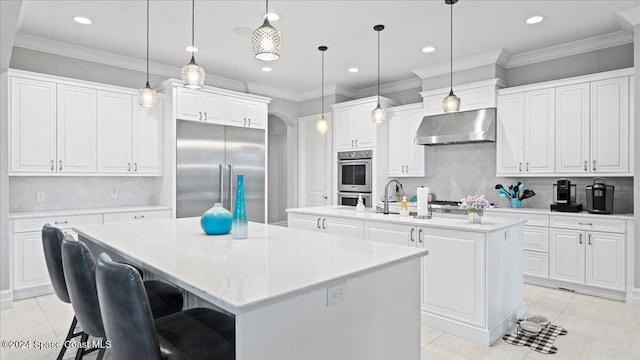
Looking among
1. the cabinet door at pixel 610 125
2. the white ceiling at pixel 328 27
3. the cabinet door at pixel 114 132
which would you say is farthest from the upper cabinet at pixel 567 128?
the cabinet door at pixel 114 132

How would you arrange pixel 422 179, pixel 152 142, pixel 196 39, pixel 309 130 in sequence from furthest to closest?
pixel 309 130
pixel 422 179
pixel 152 142
pixel 196 39

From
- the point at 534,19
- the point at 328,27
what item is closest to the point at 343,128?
the point at 328,27

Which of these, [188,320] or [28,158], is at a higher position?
→ [28,158]

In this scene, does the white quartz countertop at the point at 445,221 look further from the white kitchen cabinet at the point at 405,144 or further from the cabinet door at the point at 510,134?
the white kitchen cabinet at the point at 405,144

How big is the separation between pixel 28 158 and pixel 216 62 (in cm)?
249

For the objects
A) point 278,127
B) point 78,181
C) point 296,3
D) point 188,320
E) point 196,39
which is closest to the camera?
point 188,320

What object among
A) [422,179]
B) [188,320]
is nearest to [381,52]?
[422,179]

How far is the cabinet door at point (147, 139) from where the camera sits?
4.73 meters

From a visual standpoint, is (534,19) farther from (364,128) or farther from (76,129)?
(76,129)

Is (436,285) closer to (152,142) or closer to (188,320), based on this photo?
(188,320)

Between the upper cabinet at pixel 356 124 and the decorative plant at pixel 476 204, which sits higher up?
the upper cabinet at pixel 356 124

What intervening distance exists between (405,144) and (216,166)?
9.35ft

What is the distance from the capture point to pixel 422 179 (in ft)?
19.1

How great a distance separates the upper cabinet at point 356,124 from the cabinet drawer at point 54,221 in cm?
373
